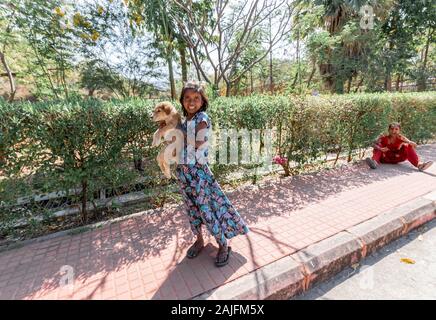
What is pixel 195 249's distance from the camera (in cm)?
256

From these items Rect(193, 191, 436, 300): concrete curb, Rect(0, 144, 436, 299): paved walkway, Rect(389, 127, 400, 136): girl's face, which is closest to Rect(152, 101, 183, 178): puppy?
Rect(0, 144, 436, 299): paved walkway

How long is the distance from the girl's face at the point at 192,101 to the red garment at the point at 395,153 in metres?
5.48

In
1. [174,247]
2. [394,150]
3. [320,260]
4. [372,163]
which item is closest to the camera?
[320,260]

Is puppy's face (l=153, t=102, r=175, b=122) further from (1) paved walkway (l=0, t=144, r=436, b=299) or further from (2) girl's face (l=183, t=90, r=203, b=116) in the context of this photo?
(1) paved walkway (l=0, t=144, r=436, b=299)

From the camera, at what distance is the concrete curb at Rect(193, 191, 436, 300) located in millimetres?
2068

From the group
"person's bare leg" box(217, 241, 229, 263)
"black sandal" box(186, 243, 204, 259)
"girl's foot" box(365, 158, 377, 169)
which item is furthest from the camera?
"girl's foot" box(365, 158, 377, 169)

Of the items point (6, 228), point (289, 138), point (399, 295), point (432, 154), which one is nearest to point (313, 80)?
point (432, 154)

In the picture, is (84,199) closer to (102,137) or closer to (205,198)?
(102,137)

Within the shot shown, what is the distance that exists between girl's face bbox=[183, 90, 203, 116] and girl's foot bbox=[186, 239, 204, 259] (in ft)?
4.76

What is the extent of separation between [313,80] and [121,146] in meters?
16.2

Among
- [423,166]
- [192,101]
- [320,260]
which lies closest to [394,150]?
[423,166]

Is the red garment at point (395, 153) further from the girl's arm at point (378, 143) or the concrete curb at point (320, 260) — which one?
the concrete curb at point (320, 260)

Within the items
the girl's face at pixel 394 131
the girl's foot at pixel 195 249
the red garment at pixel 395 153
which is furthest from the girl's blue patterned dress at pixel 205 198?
the red garment at pixel 395 153

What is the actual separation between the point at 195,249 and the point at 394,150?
5598 millimetres
